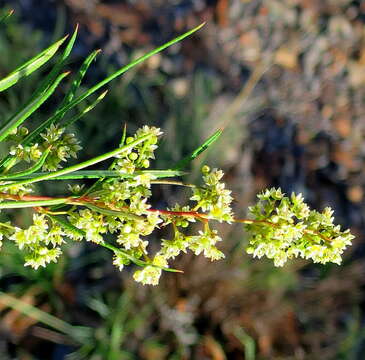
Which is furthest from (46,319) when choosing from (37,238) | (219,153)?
(37,238)

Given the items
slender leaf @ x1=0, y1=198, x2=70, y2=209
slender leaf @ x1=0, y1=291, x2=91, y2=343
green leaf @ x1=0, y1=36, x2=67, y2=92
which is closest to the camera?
slender leaf @ x1=0, y1=198, x2=70, y2=209

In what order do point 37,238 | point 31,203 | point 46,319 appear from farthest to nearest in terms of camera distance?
point 46,319
point 37,238
point 31,203

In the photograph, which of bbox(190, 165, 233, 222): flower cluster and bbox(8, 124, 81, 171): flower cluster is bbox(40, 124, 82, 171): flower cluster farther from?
bbox(190, 165, 233, 222): flower cluster

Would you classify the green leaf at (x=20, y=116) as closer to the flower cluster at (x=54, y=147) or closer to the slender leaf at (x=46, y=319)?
the flower cluster at (x=54, y=147)

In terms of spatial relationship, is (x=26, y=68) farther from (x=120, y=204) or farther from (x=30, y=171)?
(x=120, y=204)

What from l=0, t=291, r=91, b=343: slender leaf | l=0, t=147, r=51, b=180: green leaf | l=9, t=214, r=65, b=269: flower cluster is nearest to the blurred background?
l=0, t=291, r=91, b=343: slender leaf

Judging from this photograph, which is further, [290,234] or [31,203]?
[290,234]

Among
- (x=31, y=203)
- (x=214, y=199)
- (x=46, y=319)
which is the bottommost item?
(x=31, y=203)
